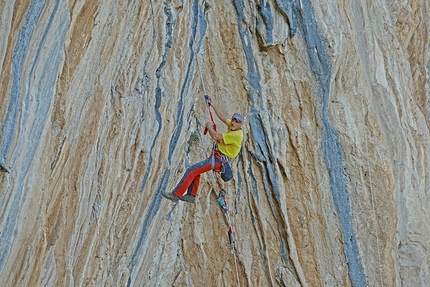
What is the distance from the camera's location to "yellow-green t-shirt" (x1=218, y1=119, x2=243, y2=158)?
27.7 ft

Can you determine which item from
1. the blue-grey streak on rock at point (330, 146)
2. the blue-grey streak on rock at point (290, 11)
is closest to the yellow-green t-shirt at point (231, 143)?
the blue-grey streak on rock at point (330, 146)

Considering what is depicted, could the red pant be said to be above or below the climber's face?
below

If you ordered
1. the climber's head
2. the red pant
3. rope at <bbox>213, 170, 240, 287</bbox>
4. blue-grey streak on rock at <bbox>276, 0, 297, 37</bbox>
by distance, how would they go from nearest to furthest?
the climber's head < the red pant < rope at <bbox>213, 170, 240, 287</bbox> < blue-grey streak on rock at <bbox>276, 0, 297, 37</bbox>

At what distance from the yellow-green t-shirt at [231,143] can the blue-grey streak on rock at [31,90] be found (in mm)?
2129

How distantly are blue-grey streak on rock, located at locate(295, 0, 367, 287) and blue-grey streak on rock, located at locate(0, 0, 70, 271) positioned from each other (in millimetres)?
4392

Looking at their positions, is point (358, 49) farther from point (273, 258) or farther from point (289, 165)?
point (273, 258)

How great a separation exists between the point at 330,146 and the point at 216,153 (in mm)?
2996

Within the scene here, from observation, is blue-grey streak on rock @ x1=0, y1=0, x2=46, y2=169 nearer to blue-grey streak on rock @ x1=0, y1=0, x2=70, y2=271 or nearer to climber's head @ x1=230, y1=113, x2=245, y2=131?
blue-grey streak on rock @ x1=0, y1=0, x2=70, y2=271

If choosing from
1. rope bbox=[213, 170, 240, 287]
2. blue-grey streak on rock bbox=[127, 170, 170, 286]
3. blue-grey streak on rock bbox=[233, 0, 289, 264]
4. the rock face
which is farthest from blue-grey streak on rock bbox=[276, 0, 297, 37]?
blue-grey streak on rock bbox=[127, 170, 170, 286]

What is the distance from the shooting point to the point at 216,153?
8.62 meters

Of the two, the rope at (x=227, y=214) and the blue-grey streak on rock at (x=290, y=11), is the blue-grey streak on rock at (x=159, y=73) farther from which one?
the blue-grey streak on rock at (x=290, y=11)

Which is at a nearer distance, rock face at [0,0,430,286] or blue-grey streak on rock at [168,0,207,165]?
rock face at [0,0,430,286]

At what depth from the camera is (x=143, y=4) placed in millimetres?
9492

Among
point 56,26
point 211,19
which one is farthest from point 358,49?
point 56,26
